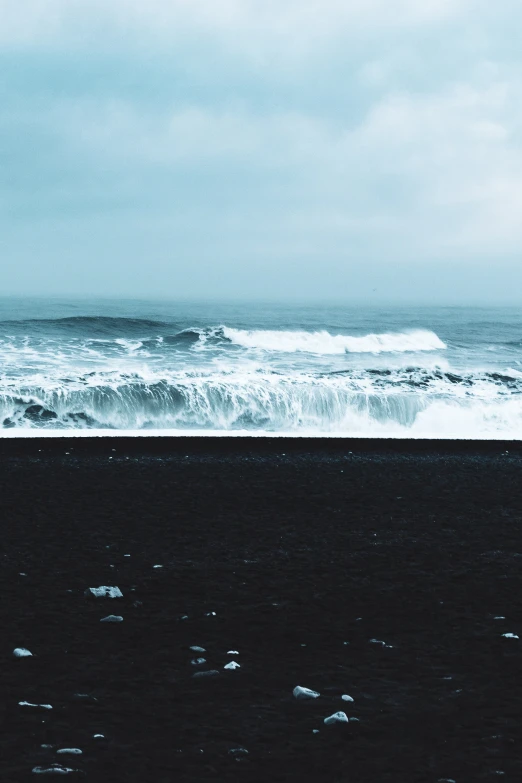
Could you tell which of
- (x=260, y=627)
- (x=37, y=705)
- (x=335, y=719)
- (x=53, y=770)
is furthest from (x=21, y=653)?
(x=335, y=719)

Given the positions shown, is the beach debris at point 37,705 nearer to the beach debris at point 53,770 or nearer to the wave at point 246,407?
the beach debris at point 53,770

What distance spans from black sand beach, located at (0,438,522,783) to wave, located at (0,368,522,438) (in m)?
7.05

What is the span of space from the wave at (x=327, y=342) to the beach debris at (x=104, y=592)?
26.2 metres

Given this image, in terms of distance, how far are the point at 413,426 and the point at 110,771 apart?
1536 centimetres

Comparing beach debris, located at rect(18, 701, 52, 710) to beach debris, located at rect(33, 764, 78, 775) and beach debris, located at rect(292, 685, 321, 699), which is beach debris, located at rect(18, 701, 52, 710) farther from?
beach debris, located at rect(292, 685, 321, 699)

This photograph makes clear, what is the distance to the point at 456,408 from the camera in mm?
19141

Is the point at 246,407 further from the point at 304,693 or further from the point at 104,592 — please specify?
the point at 304,693

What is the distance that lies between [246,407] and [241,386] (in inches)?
41.7

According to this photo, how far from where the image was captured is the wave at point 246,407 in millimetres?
17328

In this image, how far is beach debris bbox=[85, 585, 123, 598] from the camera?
5.82m

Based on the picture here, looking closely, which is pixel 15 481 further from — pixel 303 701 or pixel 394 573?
pixel 303 701

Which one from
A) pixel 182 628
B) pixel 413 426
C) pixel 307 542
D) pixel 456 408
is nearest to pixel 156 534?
pixel 307 542

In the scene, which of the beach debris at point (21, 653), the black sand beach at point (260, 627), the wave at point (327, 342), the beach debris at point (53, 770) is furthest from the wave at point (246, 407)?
the beach debris at point (53, 770)

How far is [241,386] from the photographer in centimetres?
1942
